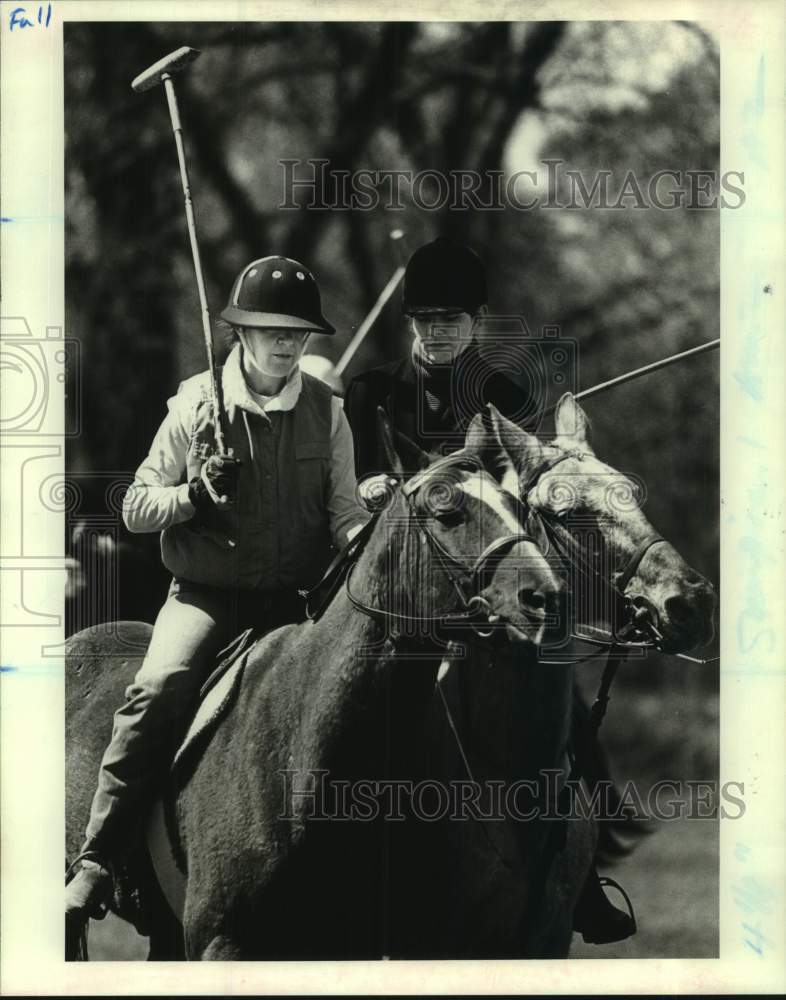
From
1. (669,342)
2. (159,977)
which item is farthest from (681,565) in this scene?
(159,977)

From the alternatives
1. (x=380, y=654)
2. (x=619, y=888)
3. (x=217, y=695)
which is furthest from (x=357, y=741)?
(x=619, y=888)

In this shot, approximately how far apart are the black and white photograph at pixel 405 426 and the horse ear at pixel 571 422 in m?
0.01

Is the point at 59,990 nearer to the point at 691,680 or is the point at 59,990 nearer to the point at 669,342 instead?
the point at 691,680

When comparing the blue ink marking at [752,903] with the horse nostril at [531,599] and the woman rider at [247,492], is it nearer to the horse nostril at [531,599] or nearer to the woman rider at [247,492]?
the horse nostril at [531,599]

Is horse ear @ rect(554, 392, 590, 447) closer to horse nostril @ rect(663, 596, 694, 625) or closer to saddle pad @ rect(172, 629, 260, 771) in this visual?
horse nostril @ rect(663, 596, 694, 625)

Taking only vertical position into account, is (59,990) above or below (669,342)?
below

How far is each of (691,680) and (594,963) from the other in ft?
4.71

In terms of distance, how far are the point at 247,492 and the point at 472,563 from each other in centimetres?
131

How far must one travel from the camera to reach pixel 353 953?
6.67m

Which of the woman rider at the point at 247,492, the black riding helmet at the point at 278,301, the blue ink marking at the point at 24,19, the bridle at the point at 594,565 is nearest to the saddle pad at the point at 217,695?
the woman rider at the point at 247,492

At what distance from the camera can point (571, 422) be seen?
22.2ft

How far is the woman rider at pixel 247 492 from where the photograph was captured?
6.64 m

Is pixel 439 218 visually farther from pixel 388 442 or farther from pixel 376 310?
pixel 388 442

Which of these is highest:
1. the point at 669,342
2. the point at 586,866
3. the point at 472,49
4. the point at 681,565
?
the point at 472,49
